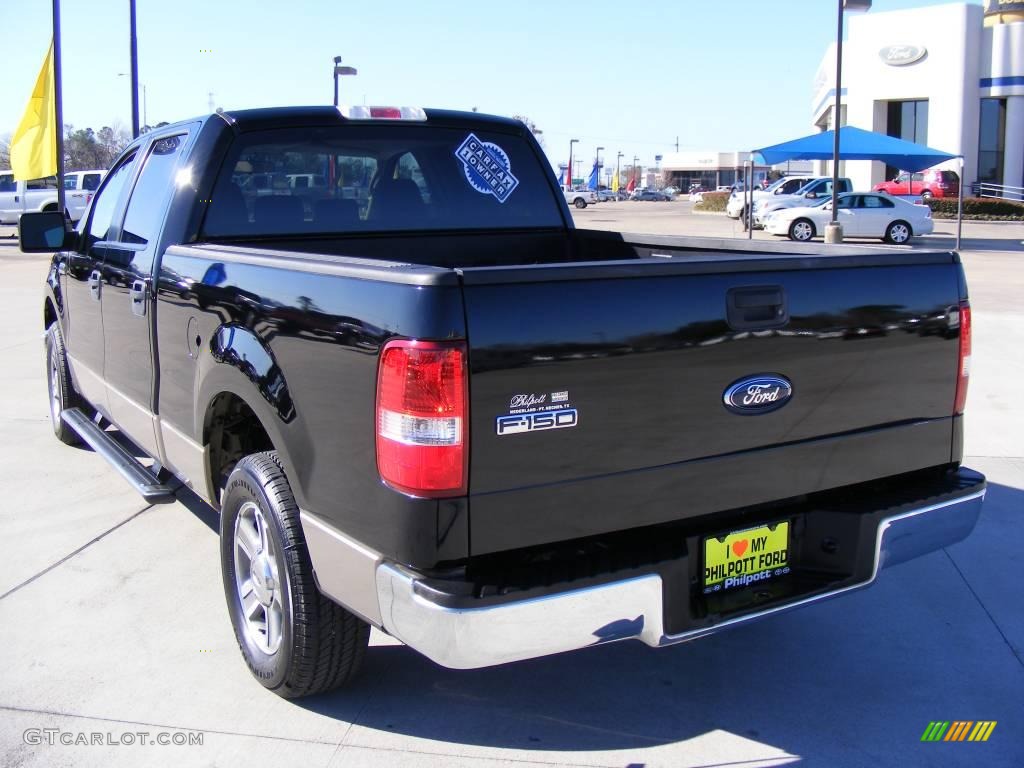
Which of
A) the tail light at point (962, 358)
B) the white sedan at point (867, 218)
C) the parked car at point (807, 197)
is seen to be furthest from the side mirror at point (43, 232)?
the parked car at point (807, 197)

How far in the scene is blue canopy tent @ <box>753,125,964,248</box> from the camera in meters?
24.0

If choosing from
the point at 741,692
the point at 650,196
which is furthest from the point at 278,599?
the point at 650,196

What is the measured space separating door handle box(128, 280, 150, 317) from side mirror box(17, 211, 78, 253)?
124 centimetres

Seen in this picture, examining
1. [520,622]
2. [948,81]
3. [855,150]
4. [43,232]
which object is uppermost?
[948,81]

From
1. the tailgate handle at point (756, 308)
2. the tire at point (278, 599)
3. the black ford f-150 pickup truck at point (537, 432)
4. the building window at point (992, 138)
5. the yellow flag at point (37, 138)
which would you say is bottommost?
the tire at point (278, 599)

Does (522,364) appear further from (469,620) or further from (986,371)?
(986,371)

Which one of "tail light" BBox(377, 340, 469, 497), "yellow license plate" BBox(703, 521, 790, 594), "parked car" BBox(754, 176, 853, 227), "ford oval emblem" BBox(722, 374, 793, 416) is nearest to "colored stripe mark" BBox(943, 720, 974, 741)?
"yellow license plate" BBox(703, 521, 790, 594)

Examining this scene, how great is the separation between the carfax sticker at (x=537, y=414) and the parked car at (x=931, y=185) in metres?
41.0

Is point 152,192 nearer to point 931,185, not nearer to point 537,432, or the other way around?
point 537,432

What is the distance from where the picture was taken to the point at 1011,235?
102ft

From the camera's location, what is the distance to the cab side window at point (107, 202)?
532 centimetres

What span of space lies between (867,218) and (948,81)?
69.9ft

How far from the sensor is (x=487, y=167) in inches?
194

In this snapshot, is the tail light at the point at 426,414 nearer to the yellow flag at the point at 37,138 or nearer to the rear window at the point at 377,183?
the rear window at the point at 377,183
